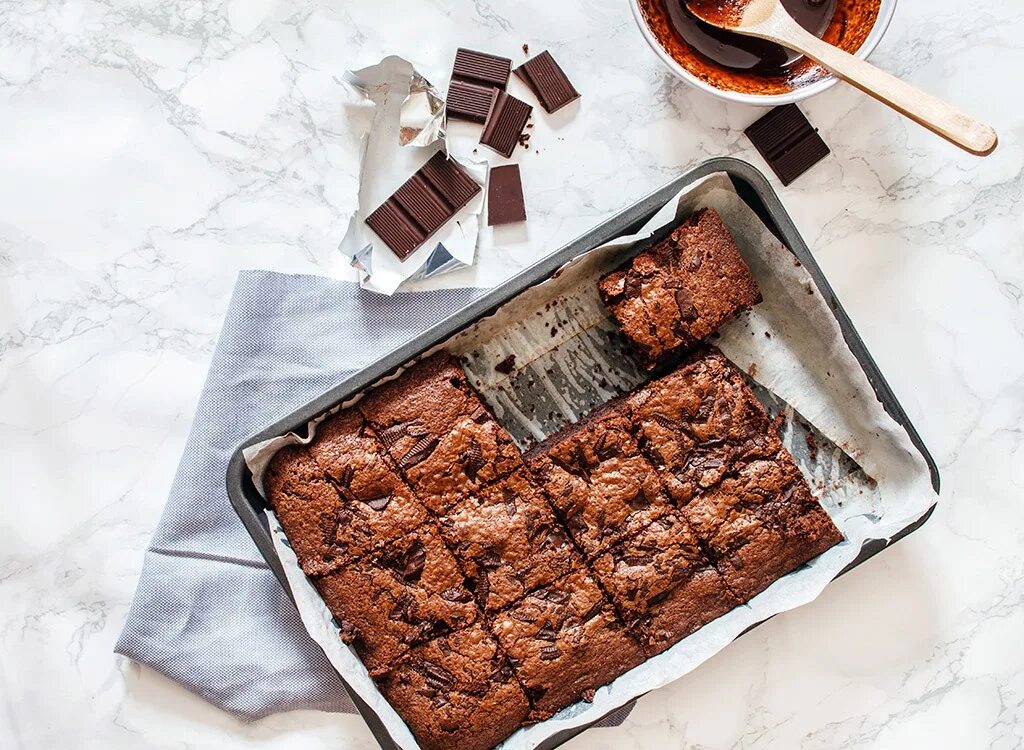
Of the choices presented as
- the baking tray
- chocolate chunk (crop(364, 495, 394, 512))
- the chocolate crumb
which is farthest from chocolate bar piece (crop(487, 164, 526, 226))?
chocolate chunk (crop(364, 495, 394, 512))

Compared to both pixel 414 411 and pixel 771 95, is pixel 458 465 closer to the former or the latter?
pixel 414 411

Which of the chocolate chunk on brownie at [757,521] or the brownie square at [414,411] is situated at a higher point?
the brownie square at [414,411]

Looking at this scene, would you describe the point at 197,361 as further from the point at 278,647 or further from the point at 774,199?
the point at 774,199

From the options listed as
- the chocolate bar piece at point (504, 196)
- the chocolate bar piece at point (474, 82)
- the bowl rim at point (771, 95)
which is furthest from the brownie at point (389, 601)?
the bowl rim at point (771, 95)

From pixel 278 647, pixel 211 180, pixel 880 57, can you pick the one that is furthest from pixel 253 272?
pixel 880 57

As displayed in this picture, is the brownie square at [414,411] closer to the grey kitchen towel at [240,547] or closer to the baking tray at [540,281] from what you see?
the baking tray at [540,281]
